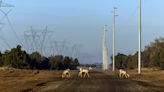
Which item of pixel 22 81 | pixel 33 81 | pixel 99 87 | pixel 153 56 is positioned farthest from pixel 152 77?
pixel 153 56

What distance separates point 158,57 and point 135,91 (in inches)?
3206

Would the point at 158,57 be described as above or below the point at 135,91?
above

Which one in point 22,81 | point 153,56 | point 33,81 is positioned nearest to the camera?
point 33,81

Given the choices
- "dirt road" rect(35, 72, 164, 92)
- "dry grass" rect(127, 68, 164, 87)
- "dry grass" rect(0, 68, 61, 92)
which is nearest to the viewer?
"dirt road" rect(35, 72, 164, 92)

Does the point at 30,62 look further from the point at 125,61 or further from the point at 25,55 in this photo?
→ the point at 125,61

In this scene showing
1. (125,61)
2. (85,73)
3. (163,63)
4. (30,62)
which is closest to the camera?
(85,73)

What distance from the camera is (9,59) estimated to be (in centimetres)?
12638

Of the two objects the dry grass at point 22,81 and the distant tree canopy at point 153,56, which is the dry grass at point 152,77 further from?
the distant tree canopy at point 153,56

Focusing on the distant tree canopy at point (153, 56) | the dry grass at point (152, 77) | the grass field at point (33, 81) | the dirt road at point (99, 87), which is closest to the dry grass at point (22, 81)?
the grass field at point (33, 81)

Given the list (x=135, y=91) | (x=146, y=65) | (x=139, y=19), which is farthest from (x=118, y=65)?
(x=135, y=91)

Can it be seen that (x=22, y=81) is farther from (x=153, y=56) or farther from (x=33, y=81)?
(x=153, y=56)

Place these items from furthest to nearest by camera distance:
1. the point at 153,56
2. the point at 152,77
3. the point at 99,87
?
the point at 153,56
the point at 152,77
the point at 99,87

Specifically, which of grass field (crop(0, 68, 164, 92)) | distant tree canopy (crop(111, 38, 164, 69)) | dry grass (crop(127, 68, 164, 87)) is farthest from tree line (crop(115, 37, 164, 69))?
grass field (crop(0, 68, 164, 92))

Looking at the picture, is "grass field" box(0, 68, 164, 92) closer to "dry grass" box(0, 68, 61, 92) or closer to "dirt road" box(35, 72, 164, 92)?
"dry grass" box(0, 68, 61, 92)
